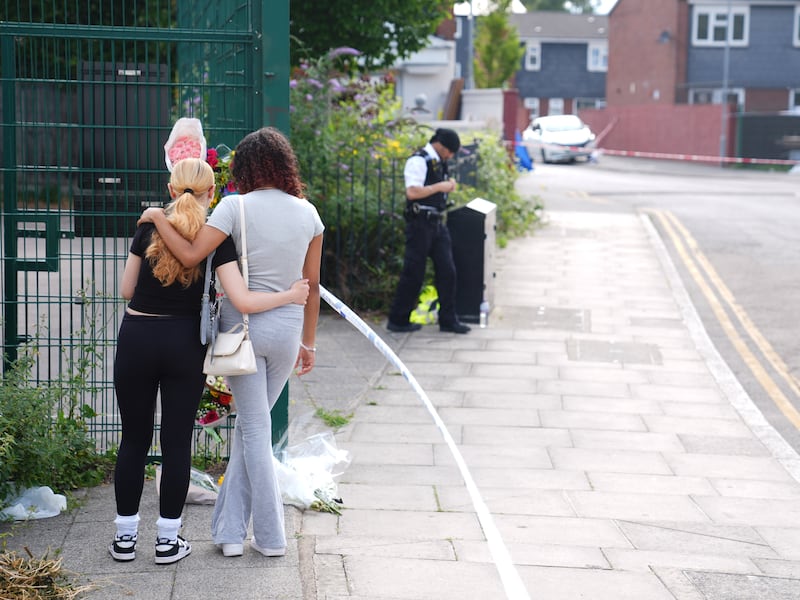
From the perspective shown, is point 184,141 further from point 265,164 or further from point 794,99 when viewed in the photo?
point 794,99

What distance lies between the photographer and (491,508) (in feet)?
18.5

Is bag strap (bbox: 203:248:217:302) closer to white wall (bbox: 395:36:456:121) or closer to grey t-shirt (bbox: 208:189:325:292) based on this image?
grey t-shirt (bbox: 208:189:325:292)

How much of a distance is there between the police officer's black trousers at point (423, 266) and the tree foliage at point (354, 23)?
5791 mm

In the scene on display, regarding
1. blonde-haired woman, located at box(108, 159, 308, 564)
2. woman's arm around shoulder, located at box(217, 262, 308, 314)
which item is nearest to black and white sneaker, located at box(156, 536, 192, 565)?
blonde-haired woman, located at box(108, 159, 308, 564)

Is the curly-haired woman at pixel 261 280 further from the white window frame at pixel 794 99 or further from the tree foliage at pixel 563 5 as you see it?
the tree foliage at pixel 563 5

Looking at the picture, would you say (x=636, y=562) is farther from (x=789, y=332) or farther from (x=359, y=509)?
(x=789, y=332)

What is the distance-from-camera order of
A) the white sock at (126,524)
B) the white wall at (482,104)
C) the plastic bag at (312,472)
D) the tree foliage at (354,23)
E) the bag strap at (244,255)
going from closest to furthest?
the bag strap at (244,255) → the white sock at (126,524) → the plastic bag at (312,472) → the tree foliage at (354,23) → the white wall at (482,104)

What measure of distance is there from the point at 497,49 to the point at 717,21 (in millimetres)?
10179

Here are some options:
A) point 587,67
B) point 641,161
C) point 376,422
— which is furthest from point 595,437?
point 587,67

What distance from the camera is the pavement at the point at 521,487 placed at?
4531mm

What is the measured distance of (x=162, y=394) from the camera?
14.5 ft

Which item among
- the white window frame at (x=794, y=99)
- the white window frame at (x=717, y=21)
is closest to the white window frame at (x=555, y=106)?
the white window frame at (x=717, y=21)

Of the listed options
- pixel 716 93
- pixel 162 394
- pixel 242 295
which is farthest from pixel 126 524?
pixel 716 93

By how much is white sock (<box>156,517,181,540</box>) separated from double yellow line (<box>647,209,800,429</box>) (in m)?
5.03
